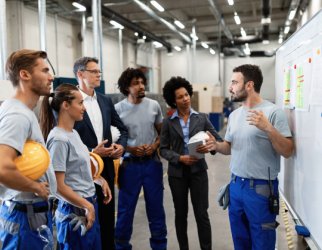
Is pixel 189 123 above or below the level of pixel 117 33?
below

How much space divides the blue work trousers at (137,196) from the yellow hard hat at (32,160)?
1.29 metres

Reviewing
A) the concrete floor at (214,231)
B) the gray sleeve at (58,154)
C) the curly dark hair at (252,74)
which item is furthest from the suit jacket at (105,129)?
the concrete floor at (214,231)

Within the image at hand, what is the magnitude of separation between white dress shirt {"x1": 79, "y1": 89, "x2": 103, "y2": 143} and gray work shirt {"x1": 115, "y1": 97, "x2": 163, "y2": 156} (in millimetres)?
395

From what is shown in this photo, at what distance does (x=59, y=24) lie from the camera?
891cm

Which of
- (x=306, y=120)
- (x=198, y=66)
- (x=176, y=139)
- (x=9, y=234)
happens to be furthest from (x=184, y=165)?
(x=198, y=66)

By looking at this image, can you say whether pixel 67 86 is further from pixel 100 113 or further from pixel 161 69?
pixel 161 69

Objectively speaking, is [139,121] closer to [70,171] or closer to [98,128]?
[98,128]

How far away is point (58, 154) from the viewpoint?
1591 mm

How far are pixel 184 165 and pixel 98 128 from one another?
75 centimetres

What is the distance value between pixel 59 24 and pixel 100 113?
24.8 feet

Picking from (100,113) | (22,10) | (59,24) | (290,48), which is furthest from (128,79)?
(59,24)

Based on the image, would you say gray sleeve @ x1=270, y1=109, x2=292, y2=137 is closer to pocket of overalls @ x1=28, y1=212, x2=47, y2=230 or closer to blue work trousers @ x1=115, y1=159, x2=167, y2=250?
blue work trousers @ x1=115, y1=159, x2=167, y2=250

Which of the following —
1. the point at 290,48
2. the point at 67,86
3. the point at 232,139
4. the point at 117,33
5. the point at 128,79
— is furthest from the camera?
the point at 117,33

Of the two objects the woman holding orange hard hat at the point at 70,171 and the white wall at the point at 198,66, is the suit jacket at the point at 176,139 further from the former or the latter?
the white wall at the point at 198,66
